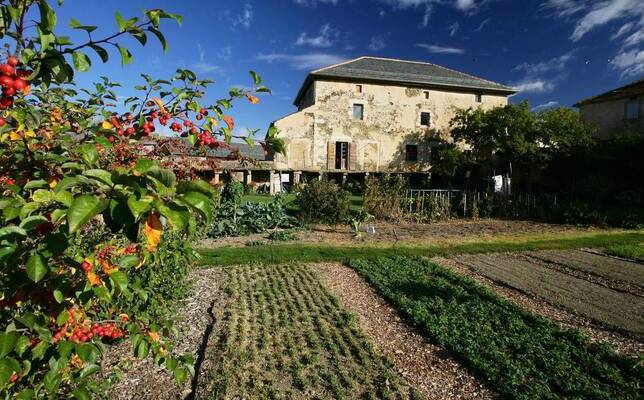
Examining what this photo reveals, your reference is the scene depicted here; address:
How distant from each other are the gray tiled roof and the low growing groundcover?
20.9m

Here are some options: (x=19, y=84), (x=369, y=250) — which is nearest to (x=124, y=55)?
(x=19, y=84)

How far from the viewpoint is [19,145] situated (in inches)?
62.8

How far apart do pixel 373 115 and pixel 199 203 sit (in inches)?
1024

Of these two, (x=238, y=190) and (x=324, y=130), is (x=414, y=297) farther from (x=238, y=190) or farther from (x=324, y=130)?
(x=324, y=130)

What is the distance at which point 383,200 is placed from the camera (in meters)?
14.4

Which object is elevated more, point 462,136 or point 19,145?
point 462,136

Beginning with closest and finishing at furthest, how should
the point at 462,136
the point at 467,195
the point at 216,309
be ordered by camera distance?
the point at 216,309 → the point at 467,195 → the point at 462,136

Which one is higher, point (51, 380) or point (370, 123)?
point (370, 123)

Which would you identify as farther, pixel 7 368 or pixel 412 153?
pixel 412 153

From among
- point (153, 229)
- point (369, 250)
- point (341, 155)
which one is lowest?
point (369, 250)

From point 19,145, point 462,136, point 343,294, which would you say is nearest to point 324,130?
point 462,136

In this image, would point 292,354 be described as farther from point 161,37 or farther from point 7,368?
point 161,37

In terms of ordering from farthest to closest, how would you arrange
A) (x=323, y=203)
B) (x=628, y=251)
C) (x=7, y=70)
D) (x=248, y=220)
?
1. (x=323, y=203)
2. (x=248, y=220)
3. (x=628, y=251)
4. (x=7, y=70)

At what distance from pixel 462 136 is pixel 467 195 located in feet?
30.4
